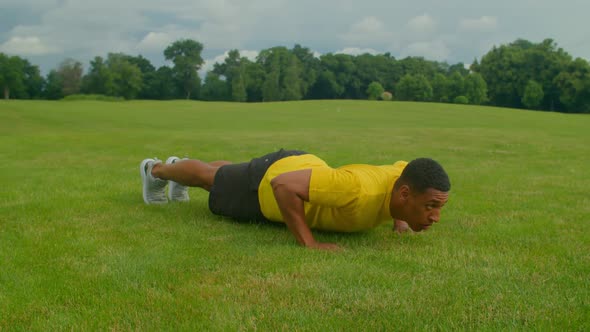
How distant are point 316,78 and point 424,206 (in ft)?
337

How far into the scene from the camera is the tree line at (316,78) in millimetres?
78625

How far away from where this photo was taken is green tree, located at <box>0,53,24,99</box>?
257ft

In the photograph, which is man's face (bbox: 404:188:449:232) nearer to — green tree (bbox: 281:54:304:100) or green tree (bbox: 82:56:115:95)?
green tree (bbox: 82:56:115:95)

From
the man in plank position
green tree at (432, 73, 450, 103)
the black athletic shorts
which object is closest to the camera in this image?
the man in plank position

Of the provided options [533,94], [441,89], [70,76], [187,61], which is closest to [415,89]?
[441,89]

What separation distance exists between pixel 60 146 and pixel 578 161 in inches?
576

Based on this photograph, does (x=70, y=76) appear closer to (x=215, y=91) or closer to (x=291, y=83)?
(x=215, y=91)

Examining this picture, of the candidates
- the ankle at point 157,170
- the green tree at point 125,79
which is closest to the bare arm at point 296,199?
the ankle at point 157,170

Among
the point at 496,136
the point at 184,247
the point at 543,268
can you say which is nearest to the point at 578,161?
the point at 496,136

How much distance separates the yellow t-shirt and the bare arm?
0.27 feet

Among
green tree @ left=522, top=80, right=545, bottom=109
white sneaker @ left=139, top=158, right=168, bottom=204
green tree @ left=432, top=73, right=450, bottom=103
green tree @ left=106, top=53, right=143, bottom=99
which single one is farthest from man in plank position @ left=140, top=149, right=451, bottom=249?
green tree @ left=432, top=73, right=450, bottom=103

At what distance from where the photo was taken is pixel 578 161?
13.3 m

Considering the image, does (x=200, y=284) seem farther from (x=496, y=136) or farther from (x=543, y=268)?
(x=496, y=136)

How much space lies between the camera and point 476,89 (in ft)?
273
